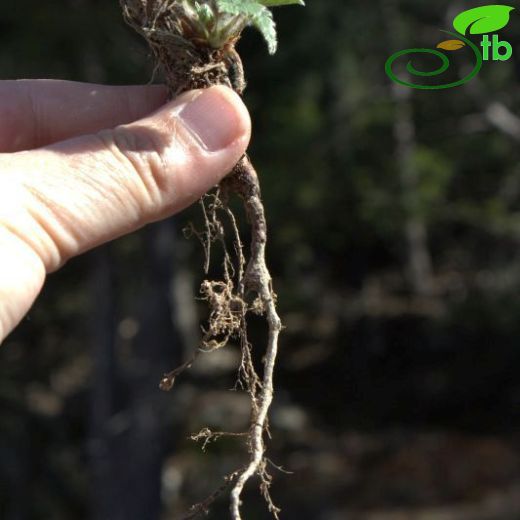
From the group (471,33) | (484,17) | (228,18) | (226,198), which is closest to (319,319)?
(484,17)

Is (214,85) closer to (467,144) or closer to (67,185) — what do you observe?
(67,185)

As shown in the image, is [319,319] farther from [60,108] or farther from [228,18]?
[228,18]

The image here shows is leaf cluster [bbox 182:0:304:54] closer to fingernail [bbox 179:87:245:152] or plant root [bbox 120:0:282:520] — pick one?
plant root [bbox 120:0:282:520]

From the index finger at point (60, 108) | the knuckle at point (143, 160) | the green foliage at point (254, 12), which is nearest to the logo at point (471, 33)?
the index finger at point (60, 108)

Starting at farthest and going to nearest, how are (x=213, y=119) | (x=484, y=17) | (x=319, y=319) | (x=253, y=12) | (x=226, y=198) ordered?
(x=319, y=319)
(x=484, y=17)
(x=226, y=198)
(x=213, y=119)
(x=253, y=12)

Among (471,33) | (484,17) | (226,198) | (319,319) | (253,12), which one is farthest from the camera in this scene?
(319,319)

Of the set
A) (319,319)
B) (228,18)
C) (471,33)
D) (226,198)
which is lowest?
(319,319)

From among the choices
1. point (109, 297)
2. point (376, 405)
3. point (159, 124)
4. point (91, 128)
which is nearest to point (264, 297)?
point (159, 124)
